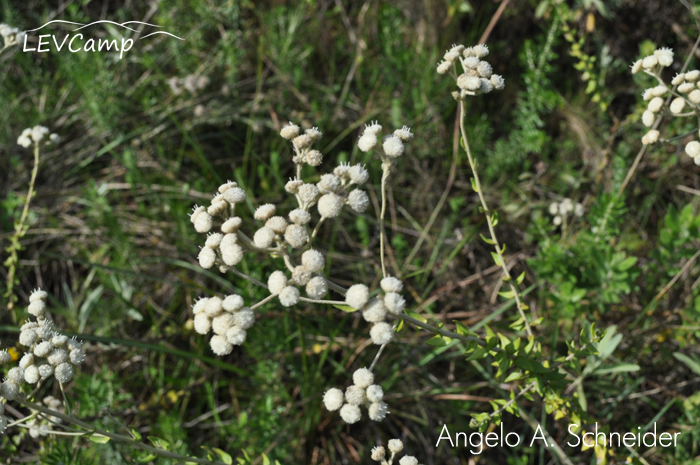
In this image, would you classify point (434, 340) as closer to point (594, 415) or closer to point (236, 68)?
point (594, 415)

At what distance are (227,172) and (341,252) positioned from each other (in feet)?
4.03

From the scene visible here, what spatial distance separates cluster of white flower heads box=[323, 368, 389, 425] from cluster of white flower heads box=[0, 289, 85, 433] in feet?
3.62

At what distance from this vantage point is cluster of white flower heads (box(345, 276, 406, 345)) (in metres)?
1.80

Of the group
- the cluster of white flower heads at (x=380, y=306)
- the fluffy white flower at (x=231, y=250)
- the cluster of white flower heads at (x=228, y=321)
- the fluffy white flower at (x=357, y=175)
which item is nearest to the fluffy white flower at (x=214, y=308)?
the cluster of white flower heads at (x=228, y=321)

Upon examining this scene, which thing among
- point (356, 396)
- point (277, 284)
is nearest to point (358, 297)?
point (277, 284)

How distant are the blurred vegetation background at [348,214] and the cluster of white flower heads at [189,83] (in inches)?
1.6

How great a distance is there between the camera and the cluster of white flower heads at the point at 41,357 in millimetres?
2109

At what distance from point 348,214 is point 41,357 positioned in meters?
2.62

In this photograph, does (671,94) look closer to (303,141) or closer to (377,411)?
(303,141)

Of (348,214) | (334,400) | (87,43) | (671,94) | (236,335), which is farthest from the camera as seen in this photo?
(87,43)

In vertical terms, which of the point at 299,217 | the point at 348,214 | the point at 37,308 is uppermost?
the point at 299,217

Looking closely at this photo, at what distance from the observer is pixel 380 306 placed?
1.81 meters

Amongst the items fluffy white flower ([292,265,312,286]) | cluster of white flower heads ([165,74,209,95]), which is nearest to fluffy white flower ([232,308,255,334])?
fluffy white flower ([292,265,312,286])

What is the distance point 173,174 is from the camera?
4.53 m
